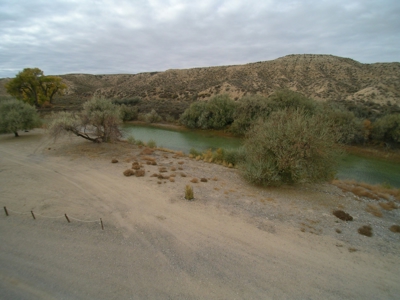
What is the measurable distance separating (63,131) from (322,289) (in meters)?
20.5

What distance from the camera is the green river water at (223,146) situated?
19188mm

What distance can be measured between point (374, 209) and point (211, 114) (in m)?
28.9

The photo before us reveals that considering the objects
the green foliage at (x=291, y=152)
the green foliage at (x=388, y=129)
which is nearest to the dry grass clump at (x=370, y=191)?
the green foliage at (x=291, y=152)

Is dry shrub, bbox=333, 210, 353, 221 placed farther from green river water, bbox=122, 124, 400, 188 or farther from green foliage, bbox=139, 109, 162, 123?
green foliage, bbox=139, 109, 162, 123

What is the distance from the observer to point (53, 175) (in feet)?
44.1

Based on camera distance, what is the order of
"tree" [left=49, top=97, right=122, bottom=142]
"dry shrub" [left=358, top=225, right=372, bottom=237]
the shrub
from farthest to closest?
the shrub < "tree" [left=49, top=97, right=122, bottom=142] < "dry shrub" [left=358, top=225, right=372, bottom=237]

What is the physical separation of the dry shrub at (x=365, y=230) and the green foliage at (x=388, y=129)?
2290 cm

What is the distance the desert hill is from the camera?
44.3 metres

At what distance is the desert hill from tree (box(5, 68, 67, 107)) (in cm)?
586

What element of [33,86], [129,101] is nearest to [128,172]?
[129,101]

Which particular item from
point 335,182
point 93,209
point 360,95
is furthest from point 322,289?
point 360,95

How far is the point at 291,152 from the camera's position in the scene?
456 inches

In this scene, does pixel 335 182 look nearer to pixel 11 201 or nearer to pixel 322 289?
pixel 322 289

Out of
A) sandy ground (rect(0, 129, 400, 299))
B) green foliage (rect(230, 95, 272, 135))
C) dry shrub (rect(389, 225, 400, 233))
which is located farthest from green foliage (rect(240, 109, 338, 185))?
green foliage (rect(230, 95, 272, 135))
